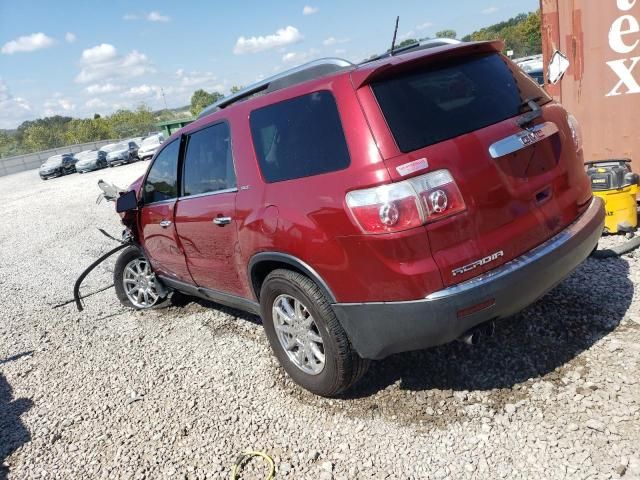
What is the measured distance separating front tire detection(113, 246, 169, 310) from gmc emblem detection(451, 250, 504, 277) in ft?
12.0

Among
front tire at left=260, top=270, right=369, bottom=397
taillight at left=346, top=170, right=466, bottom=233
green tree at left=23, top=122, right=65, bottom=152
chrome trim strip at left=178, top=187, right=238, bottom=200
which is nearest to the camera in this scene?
taillight at left=346, top=170, right=466, bottom=233

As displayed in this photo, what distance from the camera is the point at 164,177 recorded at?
4426 mm

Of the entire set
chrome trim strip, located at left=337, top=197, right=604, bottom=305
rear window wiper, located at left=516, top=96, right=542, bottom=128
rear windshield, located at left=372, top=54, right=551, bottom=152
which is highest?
rear windshield, located at left=372, top=54, right=551, bottom=152

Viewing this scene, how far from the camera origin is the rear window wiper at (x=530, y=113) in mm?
2698

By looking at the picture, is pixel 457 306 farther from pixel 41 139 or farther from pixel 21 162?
pixel 41 139

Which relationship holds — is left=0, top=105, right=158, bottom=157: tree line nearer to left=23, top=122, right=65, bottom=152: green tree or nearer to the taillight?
left=23, top=122, right=65, bottom=152: green tree

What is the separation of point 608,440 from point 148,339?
3.78 m

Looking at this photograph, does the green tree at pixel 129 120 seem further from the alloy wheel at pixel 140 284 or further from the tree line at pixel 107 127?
the alloy wheel at pixel 140 284

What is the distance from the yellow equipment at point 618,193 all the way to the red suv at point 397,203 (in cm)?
177

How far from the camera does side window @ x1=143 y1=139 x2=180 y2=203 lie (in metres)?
4.22

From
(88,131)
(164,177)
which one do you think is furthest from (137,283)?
(88,131)

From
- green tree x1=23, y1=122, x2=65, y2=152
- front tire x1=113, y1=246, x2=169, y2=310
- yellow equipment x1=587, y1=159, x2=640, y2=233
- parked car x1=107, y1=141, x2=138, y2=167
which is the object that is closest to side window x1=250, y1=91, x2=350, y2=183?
front tire x1=113, y1=246, x2=169, y2=310

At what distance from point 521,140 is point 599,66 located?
340 cm

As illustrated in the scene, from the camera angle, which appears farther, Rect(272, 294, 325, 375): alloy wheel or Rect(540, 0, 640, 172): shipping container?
Rect(540, 0, 640, 172): shipping container
